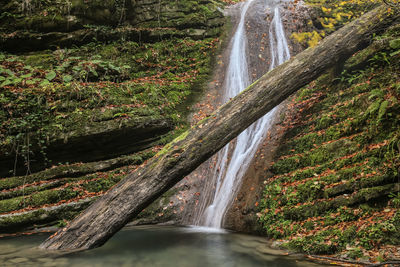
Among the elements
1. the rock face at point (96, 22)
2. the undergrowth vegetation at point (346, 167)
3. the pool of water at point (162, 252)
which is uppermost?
the rock face at point (96, 22)

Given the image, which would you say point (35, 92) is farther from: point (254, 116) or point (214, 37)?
point (214, 37)

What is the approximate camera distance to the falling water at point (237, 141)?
271 inches

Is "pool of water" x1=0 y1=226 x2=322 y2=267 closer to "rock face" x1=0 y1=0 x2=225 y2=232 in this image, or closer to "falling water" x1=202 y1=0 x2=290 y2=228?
"falling water" x1=202 y1=0 x2=290 y2=228

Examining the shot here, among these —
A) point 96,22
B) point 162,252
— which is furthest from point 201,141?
point 96,22

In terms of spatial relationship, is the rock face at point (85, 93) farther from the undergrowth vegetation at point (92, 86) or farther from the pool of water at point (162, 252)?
the pool of water at point (162, 252)

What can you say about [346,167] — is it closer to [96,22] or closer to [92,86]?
[92,86]

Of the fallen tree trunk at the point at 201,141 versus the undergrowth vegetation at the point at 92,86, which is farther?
the undergrowth vegetation at the point at 92,86

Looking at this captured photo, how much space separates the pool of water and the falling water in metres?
0.89

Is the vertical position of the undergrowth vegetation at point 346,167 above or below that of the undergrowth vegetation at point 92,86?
below

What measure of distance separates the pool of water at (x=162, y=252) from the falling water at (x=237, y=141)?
892 millimetres

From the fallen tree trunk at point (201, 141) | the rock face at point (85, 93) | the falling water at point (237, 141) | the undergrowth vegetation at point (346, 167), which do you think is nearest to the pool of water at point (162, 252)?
the fallen tree trunk at point (201, 141)

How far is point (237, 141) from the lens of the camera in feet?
27.0

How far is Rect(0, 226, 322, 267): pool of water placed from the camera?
4.29 metres

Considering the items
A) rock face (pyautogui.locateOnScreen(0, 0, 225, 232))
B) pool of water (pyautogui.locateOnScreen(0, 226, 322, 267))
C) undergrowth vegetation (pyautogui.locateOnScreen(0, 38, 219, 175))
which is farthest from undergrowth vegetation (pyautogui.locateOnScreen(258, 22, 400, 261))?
undergrowth vegetation (pyautogui.locateOnScreen(0, 38, 219, 175))
